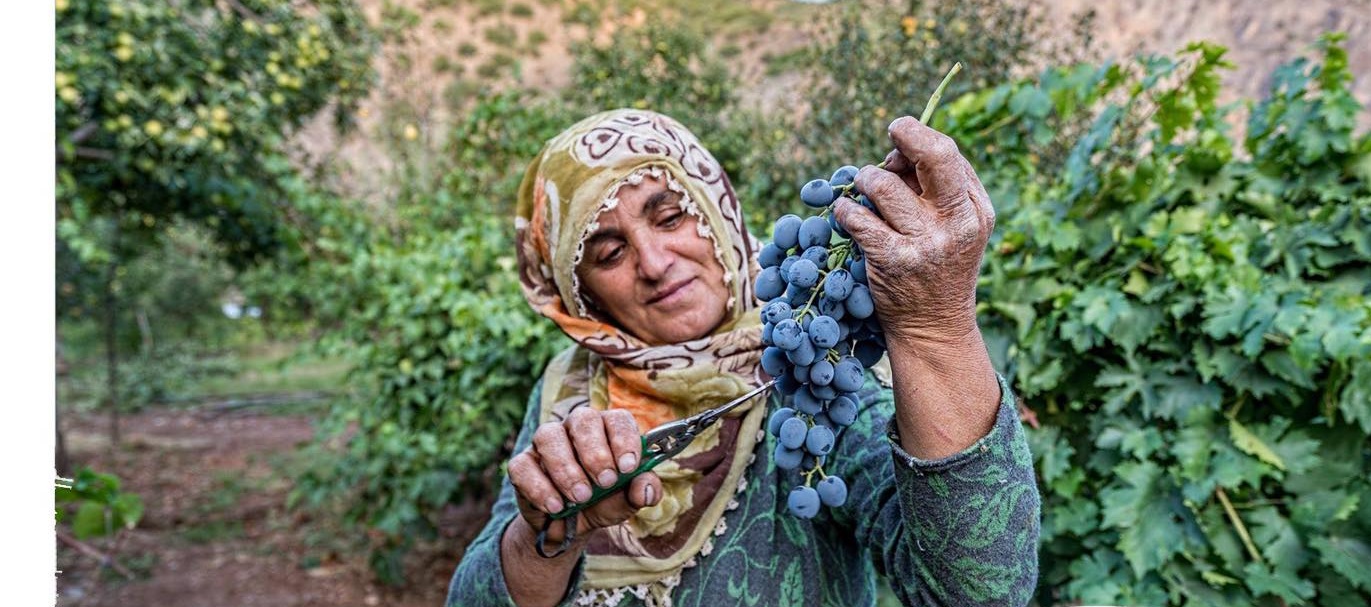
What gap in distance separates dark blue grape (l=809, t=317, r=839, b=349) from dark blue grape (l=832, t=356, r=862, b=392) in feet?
0.20

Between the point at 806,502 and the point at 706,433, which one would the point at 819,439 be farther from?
the point at 706,433

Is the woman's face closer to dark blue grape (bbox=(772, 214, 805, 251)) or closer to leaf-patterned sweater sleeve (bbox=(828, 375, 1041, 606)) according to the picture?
dark blue grape (bbox=(772, 214, 805, 251))

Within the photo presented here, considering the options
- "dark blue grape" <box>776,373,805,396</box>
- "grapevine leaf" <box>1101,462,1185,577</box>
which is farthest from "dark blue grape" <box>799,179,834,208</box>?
"grapevine leaf" <box>1101,462,1185,577</box>

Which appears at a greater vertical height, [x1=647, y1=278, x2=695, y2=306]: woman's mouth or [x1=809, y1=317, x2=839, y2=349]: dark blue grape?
[x1=809, y1=317, x2=839, y2=349]: dark blue grape

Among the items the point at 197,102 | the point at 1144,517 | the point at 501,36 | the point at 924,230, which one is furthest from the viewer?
the point at 501,36

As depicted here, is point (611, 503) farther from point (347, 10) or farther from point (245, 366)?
point (245, 366)

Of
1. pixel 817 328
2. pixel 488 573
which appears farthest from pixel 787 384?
pixel 488 573

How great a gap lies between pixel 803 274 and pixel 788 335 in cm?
8

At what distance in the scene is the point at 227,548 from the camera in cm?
598

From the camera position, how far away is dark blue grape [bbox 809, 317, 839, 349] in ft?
2.85

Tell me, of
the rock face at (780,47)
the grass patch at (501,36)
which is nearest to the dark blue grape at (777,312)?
the rock face at (780,47)

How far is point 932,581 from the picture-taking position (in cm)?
97

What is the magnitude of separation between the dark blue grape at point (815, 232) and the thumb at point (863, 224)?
6 centimetres

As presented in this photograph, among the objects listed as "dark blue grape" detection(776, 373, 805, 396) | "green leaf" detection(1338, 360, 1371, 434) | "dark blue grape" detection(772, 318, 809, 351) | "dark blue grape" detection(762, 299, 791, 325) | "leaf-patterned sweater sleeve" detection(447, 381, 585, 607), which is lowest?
"leaf-patterned sweater sleeve" detection(447, 381, 585, 607)
